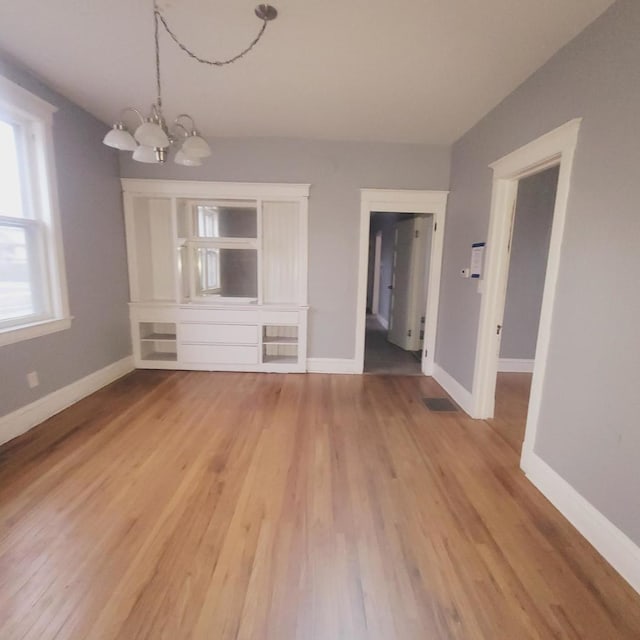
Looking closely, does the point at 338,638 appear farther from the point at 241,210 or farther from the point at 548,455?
the point at 241,210

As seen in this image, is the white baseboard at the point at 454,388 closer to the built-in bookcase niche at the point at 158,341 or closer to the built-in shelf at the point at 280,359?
the built-in shelf at the point at 280,359

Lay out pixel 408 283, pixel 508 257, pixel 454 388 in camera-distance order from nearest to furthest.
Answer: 1. pixel 508 257
2. pixel 454 388
3. pixel 408 283

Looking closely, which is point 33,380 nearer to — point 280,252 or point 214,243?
point 214,243

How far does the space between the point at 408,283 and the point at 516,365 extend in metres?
1.92

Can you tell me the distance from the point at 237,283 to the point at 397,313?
286cm

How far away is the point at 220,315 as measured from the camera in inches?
157

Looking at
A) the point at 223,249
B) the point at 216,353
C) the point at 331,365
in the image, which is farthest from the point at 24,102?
the point at 331,365

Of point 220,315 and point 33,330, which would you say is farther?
point 220,315

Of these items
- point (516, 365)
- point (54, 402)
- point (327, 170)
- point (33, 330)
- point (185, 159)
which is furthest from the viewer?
point (516, 365)

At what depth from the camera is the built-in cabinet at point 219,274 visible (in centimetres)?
391

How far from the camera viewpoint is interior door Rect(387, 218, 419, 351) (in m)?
5.23

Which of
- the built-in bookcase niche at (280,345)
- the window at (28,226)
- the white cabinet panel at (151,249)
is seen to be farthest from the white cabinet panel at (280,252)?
the window at (28,226)

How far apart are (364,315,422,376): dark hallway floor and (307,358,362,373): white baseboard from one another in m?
0.24

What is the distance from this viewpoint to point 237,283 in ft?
13.4
